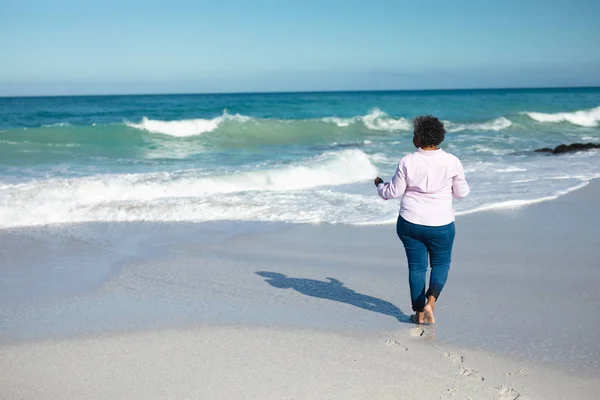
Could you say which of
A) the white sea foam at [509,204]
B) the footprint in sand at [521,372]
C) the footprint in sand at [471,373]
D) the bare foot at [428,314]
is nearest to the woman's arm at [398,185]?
the bare foot at [428,314]

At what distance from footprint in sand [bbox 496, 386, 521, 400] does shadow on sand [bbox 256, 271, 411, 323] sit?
1203 millimetres

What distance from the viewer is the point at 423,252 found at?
180 inches

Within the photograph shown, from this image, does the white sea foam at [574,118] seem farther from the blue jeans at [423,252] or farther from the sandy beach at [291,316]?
the blue jeans at [423,252]

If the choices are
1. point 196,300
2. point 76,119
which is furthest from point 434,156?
point 76,119

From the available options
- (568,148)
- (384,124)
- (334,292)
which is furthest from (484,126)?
(334,292)

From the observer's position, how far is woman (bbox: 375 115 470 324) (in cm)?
438

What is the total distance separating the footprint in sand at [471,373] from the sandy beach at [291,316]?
0.01m

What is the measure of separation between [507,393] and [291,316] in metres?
1.81

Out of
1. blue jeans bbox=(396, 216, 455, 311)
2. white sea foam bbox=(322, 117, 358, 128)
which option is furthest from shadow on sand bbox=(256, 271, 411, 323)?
white sea foam bbox=(322, 117, 358, 128)

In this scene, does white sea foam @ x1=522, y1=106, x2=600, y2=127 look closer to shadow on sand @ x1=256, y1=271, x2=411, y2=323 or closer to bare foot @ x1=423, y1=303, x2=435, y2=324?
shadow on sand @ x1=256, y1=271, x2=411, y2=323

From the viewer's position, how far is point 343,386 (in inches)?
144

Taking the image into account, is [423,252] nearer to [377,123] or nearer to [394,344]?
[394,344]

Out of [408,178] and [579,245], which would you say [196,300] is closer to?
[408,178]

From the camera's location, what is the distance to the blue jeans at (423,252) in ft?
14.7
